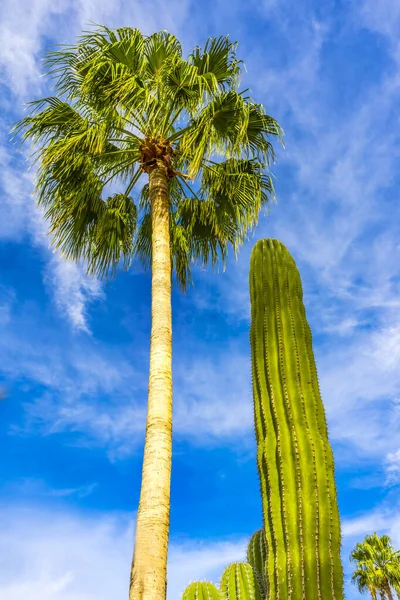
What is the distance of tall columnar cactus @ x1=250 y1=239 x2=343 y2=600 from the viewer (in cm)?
440

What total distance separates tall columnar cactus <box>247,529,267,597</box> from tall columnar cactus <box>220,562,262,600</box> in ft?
0.86

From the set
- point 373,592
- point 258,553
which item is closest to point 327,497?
point 258,553

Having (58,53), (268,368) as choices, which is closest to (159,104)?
(58,53)

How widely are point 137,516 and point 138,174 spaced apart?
5.31m

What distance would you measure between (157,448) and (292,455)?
1.42m

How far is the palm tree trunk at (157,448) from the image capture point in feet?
13.6

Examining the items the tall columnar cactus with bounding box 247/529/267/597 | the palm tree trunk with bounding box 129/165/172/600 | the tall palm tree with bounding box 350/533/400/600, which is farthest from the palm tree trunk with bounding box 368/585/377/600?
the palm tree trunk with bounding box 129/165/172/600

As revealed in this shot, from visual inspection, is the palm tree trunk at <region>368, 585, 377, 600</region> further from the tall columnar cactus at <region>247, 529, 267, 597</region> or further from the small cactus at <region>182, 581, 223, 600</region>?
the small cactus at <region>182, 581, 223, 600</region>

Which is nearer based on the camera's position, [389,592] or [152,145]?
[152,145]

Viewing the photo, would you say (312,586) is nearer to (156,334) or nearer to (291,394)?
(291,394)

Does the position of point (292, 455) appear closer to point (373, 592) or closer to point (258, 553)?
point (258, 553)

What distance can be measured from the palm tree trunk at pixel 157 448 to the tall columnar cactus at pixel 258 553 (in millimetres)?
1681

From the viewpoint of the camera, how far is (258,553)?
19.0 ft

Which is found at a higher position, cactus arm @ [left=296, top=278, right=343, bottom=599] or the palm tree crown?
the palm tree crown
